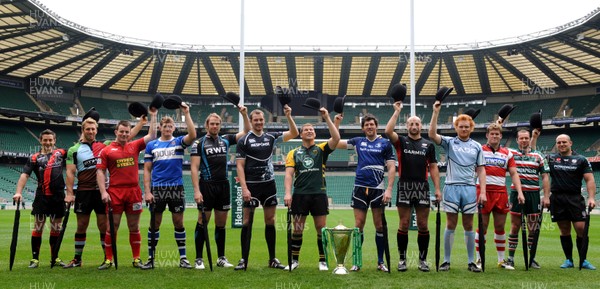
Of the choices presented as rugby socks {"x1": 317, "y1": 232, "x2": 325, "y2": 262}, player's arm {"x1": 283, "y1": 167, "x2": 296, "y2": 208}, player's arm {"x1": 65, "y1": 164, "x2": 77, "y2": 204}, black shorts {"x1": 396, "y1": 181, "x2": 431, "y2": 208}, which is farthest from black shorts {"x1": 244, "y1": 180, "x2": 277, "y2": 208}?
player's arm {"x1": 65, "y1": 164, "x2": 77, "y2": 204}

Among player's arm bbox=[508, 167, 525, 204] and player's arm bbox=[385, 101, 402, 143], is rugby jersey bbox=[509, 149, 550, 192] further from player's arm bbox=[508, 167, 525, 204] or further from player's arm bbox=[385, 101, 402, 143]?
player's arm bbox=[385, 101, 402, 143]

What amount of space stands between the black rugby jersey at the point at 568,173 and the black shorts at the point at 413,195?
2698 mm

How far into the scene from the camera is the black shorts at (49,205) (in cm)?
864

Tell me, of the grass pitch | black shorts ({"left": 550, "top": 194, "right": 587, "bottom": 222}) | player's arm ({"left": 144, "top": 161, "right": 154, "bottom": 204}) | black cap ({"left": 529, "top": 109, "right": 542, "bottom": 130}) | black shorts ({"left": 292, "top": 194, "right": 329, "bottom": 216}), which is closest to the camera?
the grass pitch

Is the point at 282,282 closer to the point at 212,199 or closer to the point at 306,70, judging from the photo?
the point at 212,199

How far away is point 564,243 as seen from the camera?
8930 mm

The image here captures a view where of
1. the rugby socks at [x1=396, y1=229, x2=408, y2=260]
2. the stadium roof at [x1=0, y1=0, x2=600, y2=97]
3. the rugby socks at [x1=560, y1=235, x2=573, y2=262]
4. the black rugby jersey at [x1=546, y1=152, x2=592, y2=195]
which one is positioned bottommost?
the rugby socks at [x1=560, y1=235, x2=573, y2=262]

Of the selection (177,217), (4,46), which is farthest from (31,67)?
(177,217)

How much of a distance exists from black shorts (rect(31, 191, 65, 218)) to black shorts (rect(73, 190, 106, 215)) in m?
0.62

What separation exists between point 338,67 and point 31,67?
25.6 metres

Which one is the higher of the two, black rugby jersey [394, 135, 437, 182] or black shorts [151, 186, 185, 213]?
black rugby jersey [394, 135, 437, 182]

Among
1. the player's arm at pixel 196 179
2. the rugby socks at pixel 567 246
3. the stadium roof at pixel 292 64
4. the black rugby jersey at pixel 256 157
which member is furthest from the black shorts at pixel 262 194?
the stadium roof at pixel 292 64

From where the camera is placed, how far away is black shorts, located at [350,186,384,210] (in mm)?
7910

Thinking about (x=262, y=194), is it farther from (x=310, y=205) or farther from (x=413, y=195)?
(x=413, y=195)
